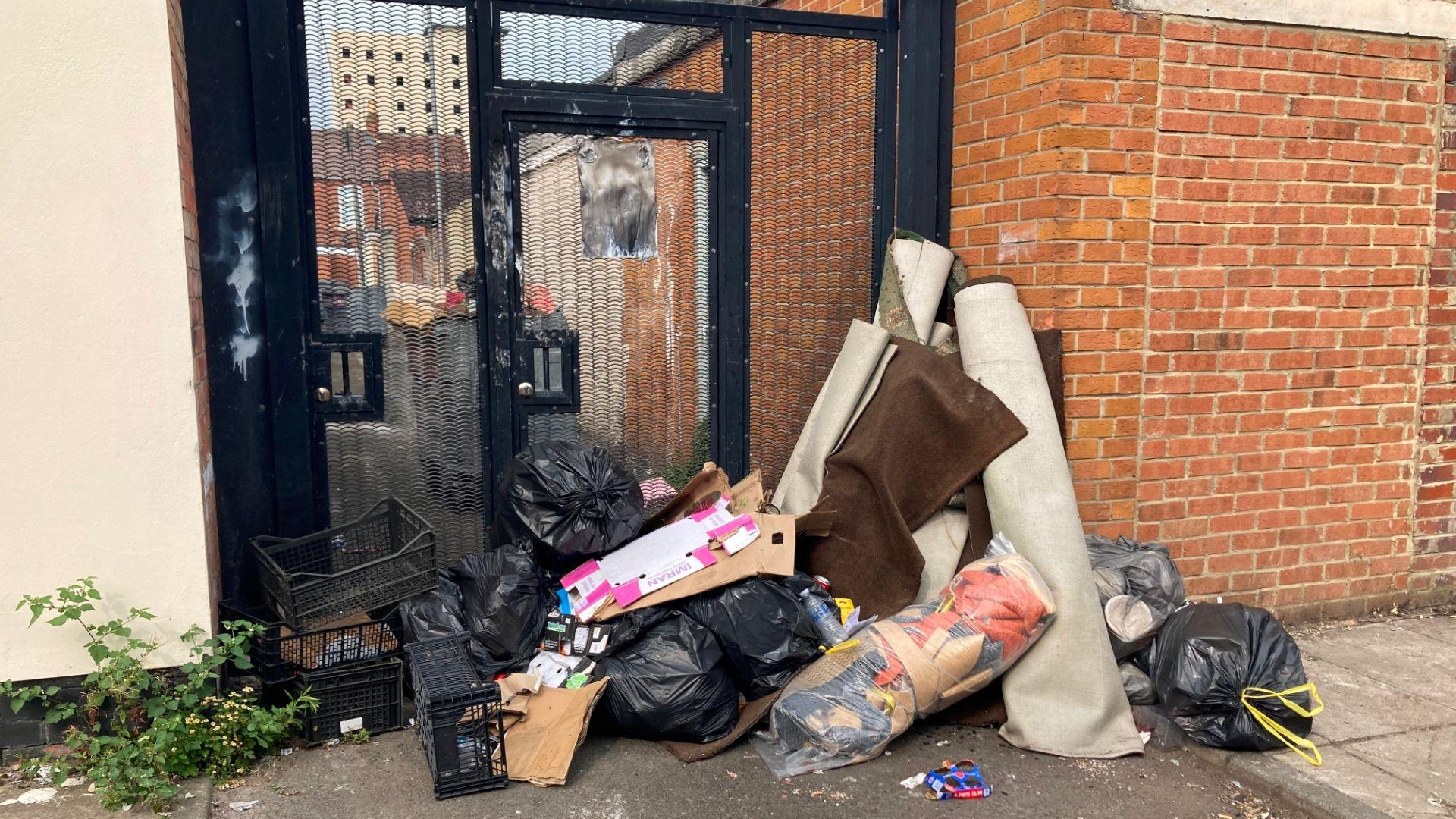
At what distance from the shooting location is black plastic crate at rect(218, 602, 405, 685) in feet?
12.2

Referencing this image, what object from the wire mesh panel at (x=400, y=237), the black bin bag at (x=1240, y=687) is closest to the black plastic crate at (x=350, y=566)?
the wire mesh panel at (x=400, y=237)

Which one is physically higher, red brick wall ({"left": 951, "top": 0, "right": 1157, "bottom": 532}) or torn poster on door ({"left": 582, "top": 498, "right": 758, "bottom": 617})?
red brick wall ({"left": 951, "top": 0, "right": 1157, "bottom": 532})

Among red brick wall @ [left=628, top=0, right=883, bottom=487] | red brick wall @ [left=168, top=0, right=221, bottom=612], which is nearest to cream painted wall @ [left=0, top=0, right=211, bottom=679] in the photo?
red brick wall @ [left=168, top=0, right=221, bottom=612]

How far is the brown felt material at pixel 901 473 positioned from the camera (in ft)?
13.9

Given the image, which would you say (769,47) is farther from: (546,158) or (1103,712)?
(1103,712)

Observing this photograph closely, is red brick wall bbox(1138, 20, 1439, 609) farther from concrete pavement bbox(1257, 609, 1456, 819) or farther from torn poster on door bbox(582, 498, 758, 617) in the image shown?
torn poster on door bbox(582, 498, 758, 617)

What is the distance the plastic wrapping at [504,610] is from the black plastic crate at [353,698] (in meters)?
0.31

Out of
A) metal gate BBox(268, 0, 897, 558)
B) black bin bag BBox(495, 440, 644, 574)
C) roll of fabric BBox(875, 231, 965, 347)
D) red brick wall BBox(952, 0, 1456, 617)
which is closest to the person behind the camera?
black bin bag BBox(495, 440, 644, 574)

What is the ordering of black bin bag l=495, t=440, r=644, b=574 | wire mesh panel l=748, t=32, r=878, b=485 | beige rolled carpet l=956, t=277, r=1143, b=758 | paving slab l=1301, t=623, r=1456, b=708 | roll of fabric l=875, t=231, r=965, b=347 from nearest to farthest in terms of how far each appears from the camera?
beige rolled carpet l=956, t=277, r=1143, b=758 → black bin bag l=495, t=440, r=644, b=574 → paving slab l=1301, t=623, r=1456, b=708 → roll of fabric l=875, t=231, r=965, b=347 → wire mesh panel l=748, t=32, r=878, b=485

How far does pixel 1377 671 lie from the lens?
14.9 feet

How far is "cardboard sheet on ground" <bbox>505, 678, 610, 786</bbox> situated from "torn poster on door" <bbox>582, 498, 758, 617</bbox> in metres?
0.37

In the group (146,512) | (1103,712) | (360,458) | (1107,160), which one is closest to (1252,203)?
(1107,160)

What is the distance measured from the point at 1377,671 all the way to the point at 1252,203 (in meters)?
2.11

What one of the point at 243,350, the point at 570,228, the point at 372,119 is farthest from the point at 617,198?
the point at 243,350
